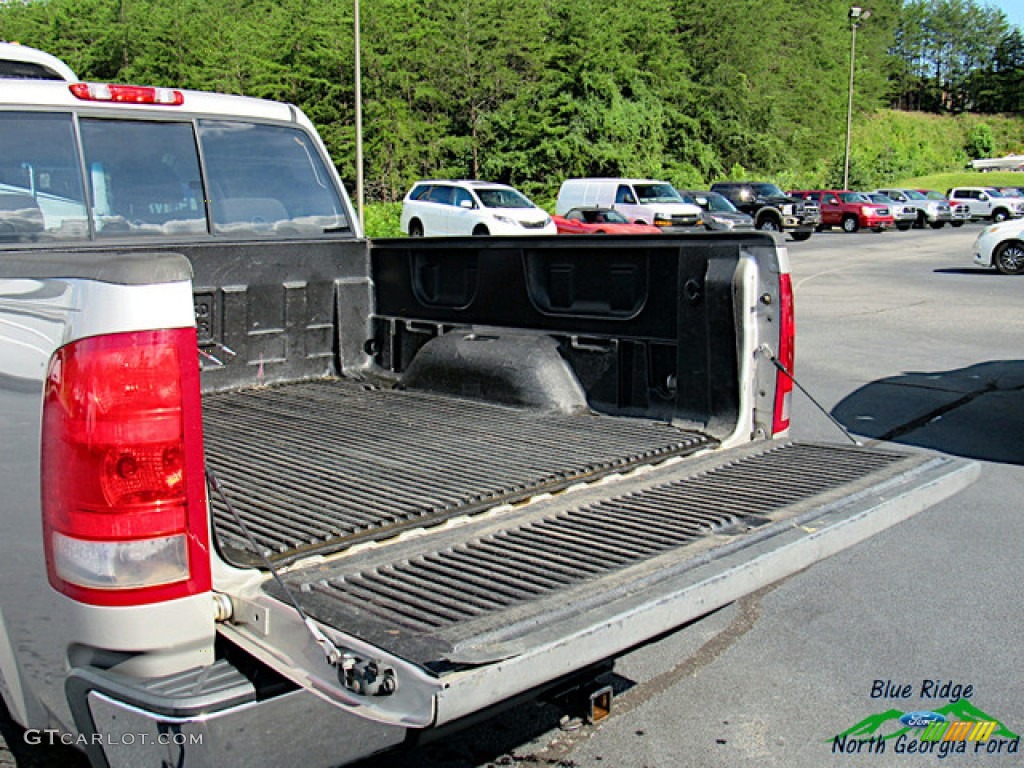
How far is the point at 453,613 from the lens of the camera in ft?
7.75

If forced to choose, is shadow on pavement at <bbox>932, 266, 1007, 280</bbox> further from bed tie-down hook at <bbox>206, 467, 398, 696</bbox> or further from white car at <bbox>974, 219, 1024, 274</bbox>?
bed tie-down hook at <bbox>206, 467, 398, 696</bbox>

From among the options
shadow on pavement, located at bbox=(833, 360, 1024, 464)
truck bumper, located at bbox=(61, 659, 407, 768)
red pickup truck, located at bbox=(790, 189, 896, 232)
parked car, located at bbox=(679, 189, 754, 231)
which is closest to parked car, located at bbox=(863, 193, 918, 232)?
red pickup truck, located at bbox=(790, 189, 896, 232)

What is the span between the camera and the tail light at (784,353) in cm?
383

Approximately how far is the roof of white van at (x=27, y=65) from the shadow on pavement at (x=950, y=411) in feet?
20.1

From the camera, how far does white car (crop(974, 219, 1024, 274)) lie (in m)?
21.9

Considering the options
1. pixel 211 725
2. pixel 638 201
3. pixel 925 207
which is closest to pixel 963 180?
pixel 925 207

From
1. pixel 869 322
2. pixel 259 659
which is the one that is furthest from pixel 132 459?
pixel 869 322

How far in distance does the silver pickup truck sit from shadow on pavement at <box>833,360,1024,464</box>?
4330 millimetres

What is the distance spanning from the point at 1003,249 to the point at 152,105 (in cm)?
2120

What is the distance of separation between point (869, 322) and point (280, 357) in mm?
11466

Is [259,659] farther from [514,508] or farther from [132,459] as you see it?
[514,508]

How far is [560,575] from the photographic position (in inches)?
103

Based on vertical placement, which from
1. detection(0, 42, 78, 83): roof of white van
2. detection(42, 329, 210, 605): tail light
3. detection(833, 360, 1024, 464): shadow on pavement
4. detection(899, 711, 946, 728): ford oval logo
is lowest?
detection(899, 711, 946, 728): ford oval logo

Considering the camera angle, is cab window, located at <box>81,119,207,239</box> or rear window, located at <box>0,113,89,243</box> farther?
cab window, located at <box>81,119,207,239</box>
